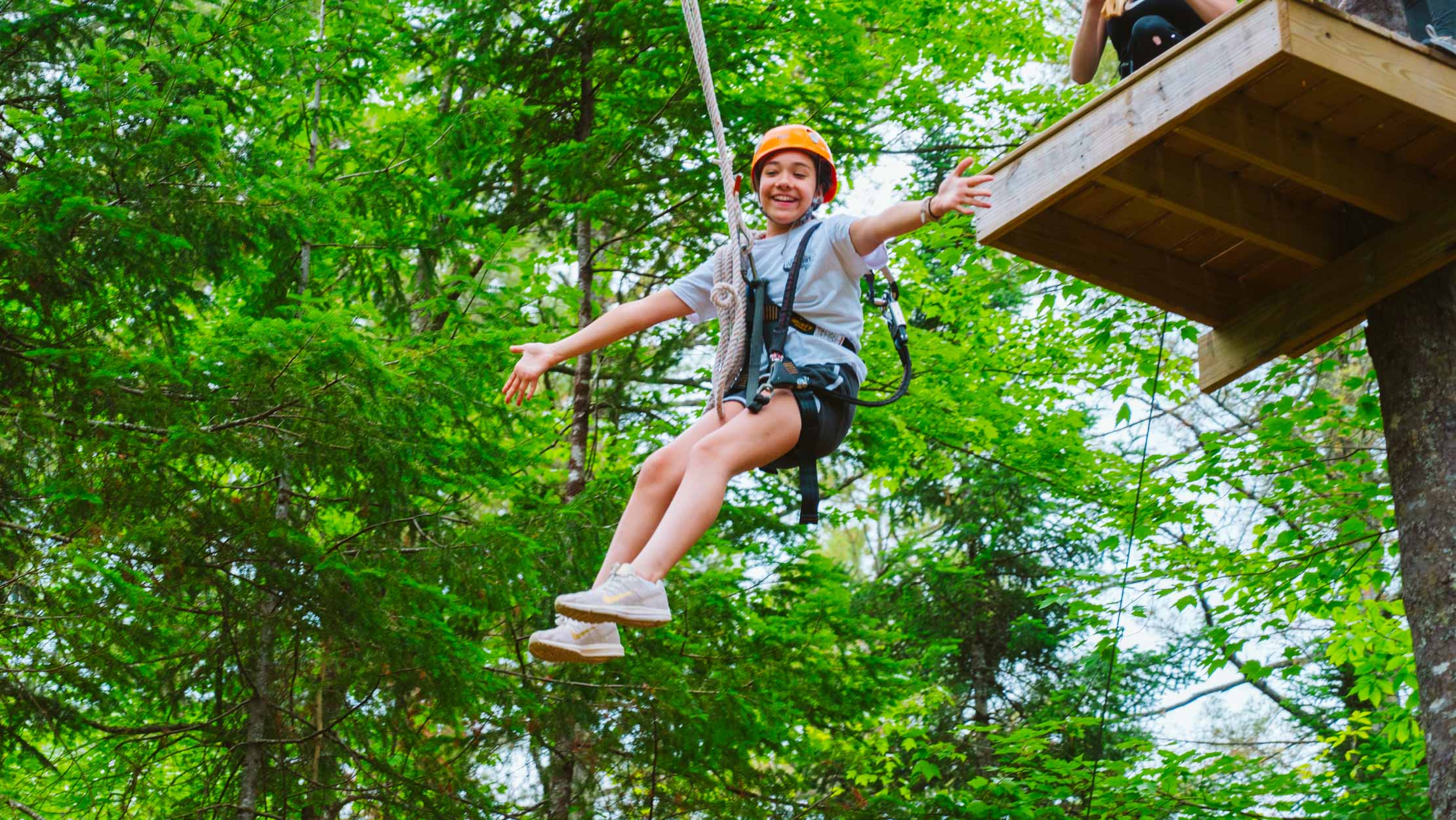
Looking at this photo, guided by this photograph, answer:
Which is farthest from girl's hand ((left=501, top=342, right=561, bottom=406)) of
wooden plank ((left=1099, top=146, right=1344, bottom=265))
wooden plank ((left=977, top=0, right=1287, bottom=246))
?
wooden plank ((left=1099, top=146, right=1344, bottom=265))

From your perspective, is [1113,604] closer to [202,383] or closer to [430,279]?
[430,279]

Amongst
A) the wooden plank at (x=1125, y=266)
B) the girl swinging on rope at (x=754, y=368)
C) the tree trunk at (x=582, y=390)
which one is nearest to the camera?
the girl swinging on rope at (x=754, y=368)

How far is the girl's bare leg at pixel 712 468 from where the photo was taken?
3500 mm

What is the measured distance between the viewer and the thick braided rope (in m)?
3.74

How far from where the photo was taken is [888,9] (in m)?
10.5

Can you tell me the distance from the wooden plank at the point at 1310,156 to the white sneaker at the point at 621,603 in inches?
72.1

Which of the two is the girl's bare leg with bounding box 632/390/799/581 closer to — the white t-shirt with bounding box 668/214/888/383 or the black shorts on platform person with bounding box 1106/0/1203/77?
the white t-shirt with bounding box 668/214/888/383

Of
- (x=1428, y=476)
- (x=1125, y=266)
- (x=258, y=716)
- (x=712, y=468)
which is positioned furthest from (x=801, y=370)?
(x=258, y=716)

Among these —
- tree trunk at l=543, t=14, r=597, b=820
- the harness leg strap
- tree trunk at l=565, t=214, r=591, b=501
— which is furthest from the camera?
tree trunk at l=565, t=214, r=591, b=501

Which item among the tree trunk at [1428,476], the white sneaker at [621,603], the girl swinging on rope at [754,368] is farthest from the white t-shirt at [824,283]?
the tree trunk at [1428,476]

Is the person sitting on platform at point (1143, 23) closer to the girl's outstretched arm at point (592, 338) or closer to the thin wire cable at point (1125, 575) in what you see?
the thin wire cable at point (1125, 575)

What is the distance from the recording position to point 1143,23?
4320 mm

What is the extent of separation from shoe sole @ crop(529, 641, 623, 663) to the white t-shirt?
865 millimetres

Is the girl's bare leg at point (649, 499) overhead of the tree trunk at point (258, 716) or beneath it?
beneath
